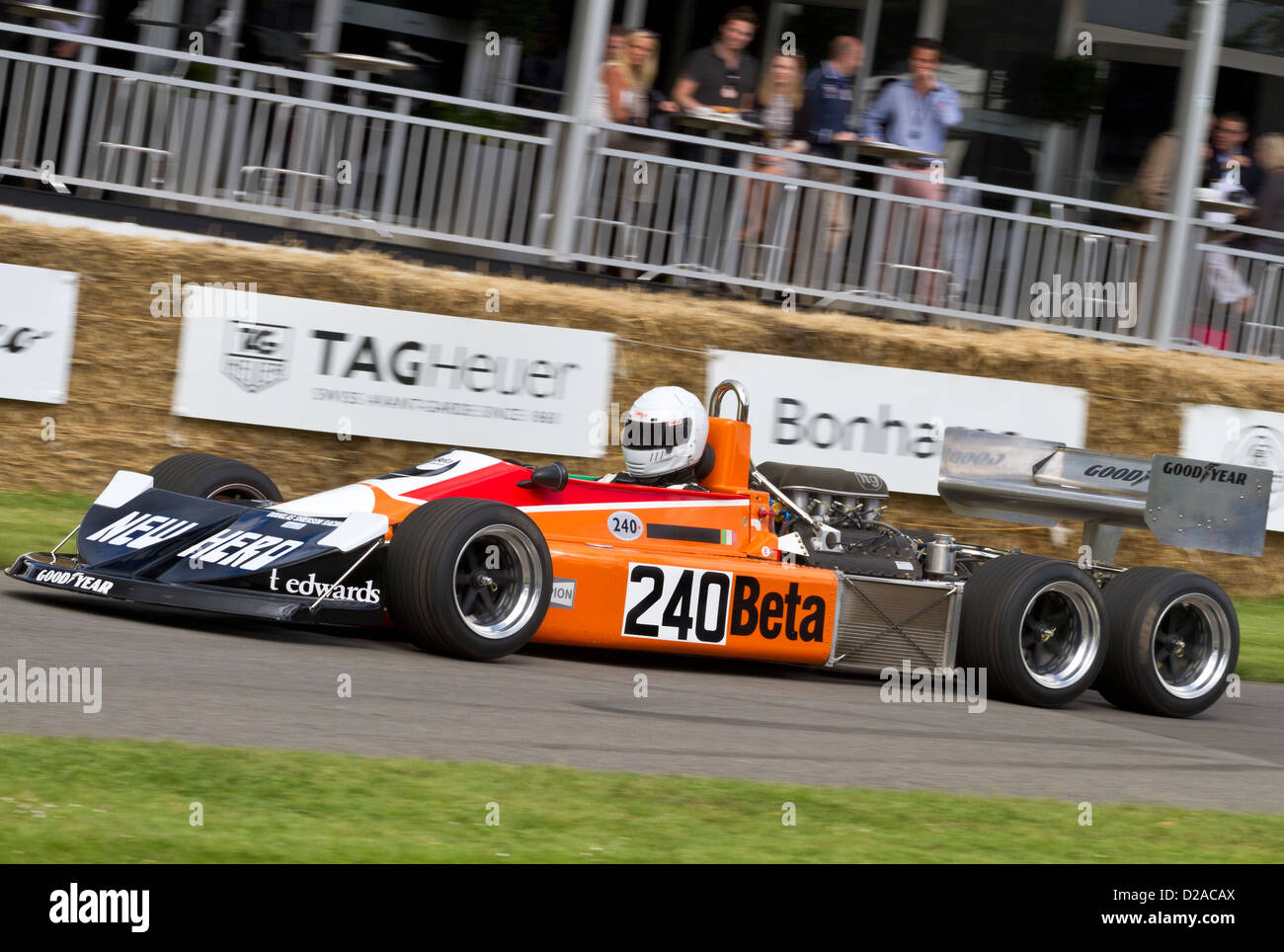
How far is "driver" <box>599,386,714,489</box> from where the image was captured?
8.63m

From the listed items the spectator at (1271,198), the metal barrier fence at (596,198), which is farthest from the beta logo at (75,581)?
the spectator at (1271,198)

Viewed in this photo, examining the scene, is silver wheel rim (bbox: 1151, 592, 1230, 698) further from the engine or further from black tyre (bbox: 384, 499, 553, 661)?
black tyre (bbox: 384, 499, 553, 661)

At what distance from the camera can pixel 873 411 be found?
1215cm

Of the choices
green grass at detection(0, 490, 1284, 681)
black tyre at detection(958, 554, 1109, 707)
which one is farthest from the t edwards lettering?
black tyre at detection(958, 554, 1109, 707)

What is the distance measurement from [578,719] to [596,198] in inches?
266

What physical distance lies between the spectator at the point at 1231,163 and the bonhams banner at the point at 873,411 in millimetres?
3131

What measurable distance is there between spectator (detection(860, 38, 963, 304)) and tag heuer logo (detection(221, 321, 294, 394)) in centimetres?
461

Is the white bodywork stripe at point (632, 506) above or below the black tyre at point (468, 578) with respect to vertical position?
above

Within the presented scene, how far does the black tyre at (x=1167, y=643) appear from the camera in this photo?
346 inches

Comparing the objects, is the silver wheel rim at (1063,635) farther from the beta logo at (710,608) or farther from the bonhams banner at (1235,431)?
the bonhams banner at (1235,431)

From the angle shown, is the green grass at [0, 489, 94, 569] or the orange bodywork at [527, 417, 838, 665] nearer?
the orange bodywork at [527, 417, 838, 665]

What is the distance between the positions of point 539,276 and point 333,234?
1427mm

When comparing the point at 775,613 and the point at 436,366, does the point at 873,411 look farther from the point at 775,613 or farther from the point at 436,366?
the point at 775,613

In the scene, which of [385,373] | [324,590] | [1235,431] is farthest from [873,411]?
[324,590]
